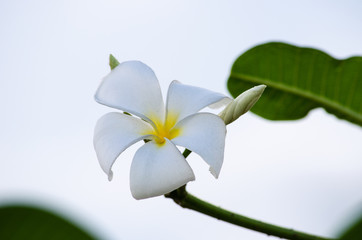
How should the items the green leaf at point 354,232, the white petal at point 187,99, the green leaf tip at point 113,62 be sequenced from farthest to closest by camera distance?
the green leaf tip at point 113,62
the white petal at point 187,99
the green leaf at point 354,232

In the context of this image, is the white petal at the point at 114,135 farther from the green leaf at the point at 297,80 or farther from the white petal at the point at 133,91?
the green leaf at the point at 297,80

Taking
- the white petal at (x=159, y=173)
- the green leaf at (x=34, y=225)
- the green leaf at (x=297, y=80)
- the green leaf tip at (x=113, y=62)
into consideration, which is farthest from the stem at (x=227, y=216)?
the green leaf at (x=297, y=80)

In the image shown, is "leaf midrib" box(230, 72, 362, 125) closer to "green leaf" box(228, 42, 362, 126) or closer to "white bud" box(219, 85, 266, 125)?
"green leaf" box(228, 42, 362, 126)

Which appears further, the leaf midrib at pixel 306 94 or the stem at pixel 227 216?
the leaf midrib at pixel 306 94

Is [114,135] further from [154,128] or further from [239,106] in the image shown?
[239,106]

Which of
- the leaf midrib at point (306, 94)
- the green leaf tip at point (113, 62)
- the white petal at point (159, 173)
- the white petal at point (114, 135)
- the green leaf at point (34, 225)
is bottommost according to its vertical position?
the leaf midrib at point (306, 94)

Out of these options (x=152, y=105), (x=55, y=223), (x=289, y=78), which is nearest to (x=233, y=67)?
(x=289, y=78)

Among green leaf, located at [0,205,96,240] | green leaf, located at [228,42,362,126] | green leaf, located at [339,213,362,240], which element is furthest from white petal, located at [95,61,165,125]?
green leaf, located at [228,42,362,126]
